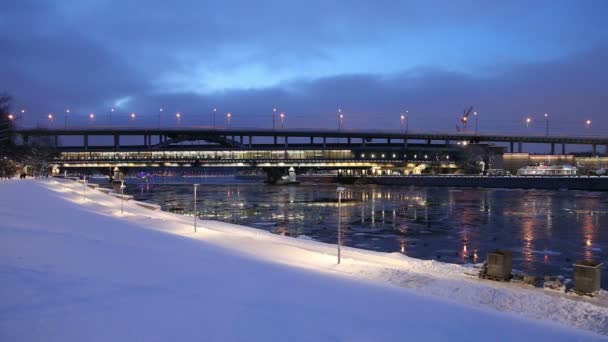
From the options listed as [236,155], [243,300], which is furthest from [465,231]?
[236,155]

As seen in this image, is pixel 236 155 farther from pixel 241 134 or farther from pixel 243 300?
pixel 243 300

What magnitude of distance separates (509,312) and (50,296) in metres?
10.3

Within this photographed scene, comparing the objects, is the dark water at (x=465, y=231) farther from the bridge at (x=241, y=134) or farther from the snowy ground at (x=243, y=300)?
the bridge at (x=241, y=134)

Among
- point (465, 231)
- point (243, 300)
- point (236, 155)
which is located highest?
point (236, 155)

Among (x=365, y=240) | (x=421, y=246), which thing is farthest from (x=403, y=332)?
(x=365, y=240)

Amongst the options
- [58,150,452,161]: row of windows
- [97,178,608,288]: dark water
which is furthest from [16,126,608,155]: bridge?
[97,178,608,288]: dark water

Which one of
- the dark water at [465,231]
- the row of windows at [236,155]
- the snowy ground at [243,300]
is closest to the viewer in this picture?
the snowy ground at [243,300]

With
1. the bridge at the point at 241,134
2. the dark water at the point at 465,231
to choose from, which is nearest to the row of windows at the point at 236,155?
the bridge at the point at 241,134

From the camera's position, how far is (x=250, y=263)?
14.2 m

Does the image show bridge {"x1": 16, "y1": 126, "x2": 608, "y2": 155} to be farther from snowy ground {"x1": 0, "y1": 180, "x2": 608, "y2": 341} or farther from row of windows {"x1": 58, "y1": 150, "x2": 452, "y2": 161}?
snowy ground {"x1": 0, "y1": 180, "x2": 608, "y2": 341}

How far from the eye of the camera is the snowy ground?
765 cm

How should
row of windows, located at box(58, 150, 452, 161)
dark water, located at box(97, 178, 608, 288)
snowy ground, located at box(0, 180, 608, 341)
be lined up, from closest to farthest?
snowy ground, located at box(0, 180, 608, 341) < dark water, located at box(97, 178, 608, 288) < row of windows, located at box(58, 150, 452, 161)

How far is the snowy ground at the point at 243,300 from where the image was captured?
25.1 feet

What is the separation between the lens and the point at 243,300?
961cm
